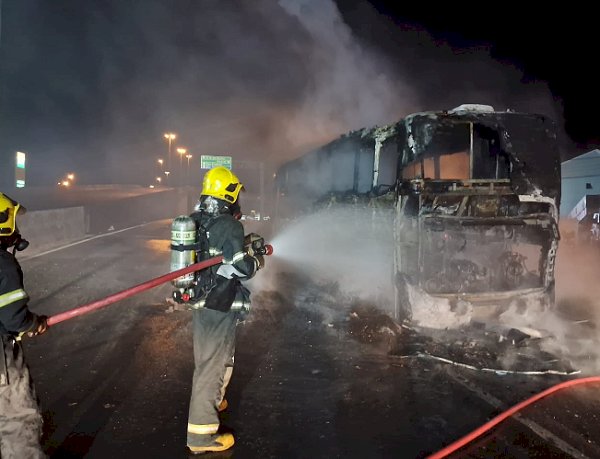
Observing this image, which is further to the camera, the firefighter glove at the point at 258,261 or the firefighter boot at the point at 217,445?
the firefighter glove at the point at 258,261

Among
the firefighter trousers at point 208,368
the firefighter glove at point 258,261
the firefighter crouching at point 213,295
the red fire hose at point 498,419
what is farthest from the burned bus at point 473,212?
the firefighter trousers at point 208,368

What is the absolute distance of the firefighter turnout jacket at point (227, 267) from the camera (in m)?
3.04

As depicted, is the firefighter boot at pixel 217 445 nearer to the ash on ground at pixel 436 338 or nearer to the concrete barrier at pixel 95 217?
the ash on ground at pixel 436 338

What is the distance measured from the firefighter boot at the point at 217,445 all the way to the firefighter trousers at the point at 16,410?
957 millimetres

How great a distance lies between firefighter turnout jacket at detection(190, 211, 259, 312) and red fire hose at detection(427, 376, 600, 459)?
5.45ft

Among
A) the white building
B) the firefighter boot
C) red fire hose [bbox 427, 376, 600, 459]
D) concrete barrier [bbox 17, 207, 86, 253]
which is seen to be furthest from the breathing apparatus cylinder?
the white building

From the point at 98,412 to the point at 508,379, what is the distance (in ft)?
12.2

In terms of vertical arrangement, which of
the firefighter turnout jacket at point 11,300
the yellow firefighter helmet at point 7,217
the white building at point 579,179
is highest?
the white building at point 579,179

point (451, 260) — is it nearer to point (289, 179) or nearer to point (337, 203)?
point (337, 203)

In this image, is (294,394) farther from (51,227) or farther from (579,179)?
(579,179)

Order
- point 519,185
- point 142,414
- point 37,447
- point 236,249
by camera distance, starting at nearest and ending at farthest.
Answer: point 37,447
point 236,249
point 142,414
point 519,185

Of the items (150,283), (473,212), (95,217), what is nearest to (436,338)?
(473,212)

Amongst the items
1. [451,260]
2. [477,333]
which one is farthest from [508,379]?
[451,260]

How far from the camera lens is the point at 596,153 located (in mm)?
28391
